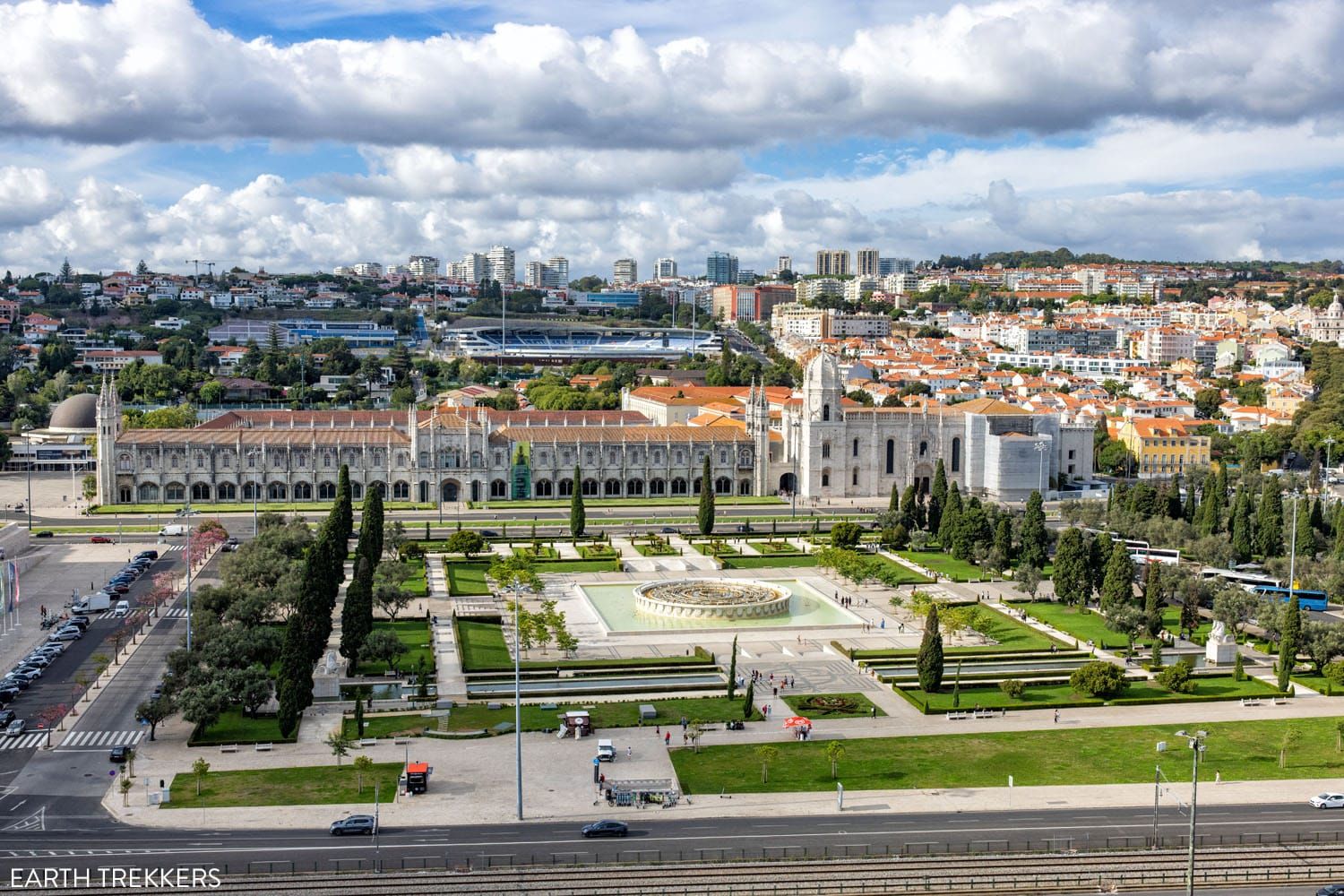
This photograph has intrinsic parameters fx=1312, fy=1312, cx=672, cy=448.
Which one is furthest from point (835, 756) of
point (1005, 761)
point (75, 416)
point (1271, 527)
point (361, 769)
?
point (75, 416)

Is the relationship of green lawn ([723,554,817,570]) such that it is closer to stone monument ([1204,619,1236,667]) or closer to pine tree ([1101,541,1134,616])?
pine tree ([1101,541,1134,616])

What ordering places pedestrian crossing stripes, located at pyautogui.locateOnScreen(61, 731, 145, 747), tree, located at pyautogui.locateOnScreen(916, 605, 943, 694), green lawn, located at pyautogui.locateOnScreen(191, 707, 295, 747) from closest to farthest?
pedestrian crossing stripes, located at pyautogui.locateOnScreen(61, 731, 145, 747) → green lawn, located at pyautogui.locateOnScreen(191, 707, 295, 747) → tree, located at pyautogui.locateOnScreen(916, 605, 943, 694)

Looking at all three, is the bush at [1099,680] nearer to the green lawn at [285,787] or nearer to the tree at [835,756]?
the tree at [835,756]

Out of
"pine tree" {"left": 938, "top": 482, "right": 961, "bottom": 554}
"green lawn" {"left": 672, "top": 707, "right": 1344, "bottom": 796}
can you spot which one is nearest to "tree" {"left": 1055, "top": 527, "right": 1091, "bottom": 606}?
"pine tree" {"left": 938, "top": 482, "right": 961, "bottom": 554}

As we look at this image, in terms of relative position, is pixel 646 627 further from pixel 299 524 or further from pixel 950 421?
pixel 950 421

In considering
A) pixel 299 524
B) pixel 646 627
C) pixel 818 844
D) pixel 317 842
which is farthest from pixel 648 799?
pixel 299 524

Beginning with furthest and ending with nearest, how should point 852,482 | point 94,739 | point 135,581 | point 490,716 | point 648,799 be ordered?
point 852,482, point 135,581, point 490,716, point 94,739, point 648,799

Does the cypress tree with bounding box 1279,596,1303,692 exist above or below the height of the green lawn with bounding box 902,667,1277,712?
above
